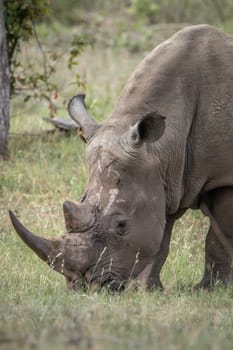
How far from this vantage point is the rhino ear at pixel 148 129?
7.85 meters

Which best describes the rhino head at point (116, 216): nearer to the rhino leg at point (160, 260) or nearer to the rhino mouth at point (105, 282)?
the rhino mouth at point (105, 282)

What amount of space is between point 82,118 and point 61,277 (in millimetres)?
1301

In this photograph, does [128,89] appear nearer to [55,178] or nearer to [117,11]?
[55,178]

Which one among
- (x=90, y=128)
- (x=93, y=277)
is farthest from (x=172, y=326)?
(x=90, y=128)

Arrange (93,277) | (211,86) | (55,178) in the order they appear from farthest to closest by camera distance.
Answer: (55,178) < (211,86) < (93,277)

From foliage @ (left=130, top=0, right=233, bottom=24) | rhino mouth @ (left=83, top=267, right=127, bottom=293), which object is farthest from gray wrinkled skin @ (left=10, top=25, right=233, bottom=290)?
foliage @ (left=130, top=0, right=233, bottom=24)

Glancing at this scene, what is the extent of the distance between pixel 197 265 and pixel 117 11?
1536 centimetres

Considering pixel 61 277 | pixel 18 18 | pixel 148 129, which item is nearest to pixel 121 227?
pixel 148 129

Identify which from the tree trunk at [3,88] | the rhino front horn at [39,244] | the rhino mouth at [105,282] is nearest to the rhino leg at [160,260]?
the rhino mouth at [105,282]

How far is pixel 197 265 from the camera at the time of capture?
955 cm

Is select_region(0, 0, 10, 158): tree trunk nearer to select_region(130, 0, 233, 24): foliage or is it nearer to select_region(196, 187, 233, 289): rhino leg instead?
select_region(196, 187, 233, 289): rhino leg

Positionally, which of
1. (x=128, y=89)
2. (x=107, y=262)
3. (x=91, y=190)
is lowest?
(x=107, y=262)

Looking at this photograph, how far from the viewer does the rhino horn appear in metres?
8.40

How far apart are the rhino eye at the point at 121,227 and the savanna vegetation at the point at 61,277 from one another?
0.49 metres
